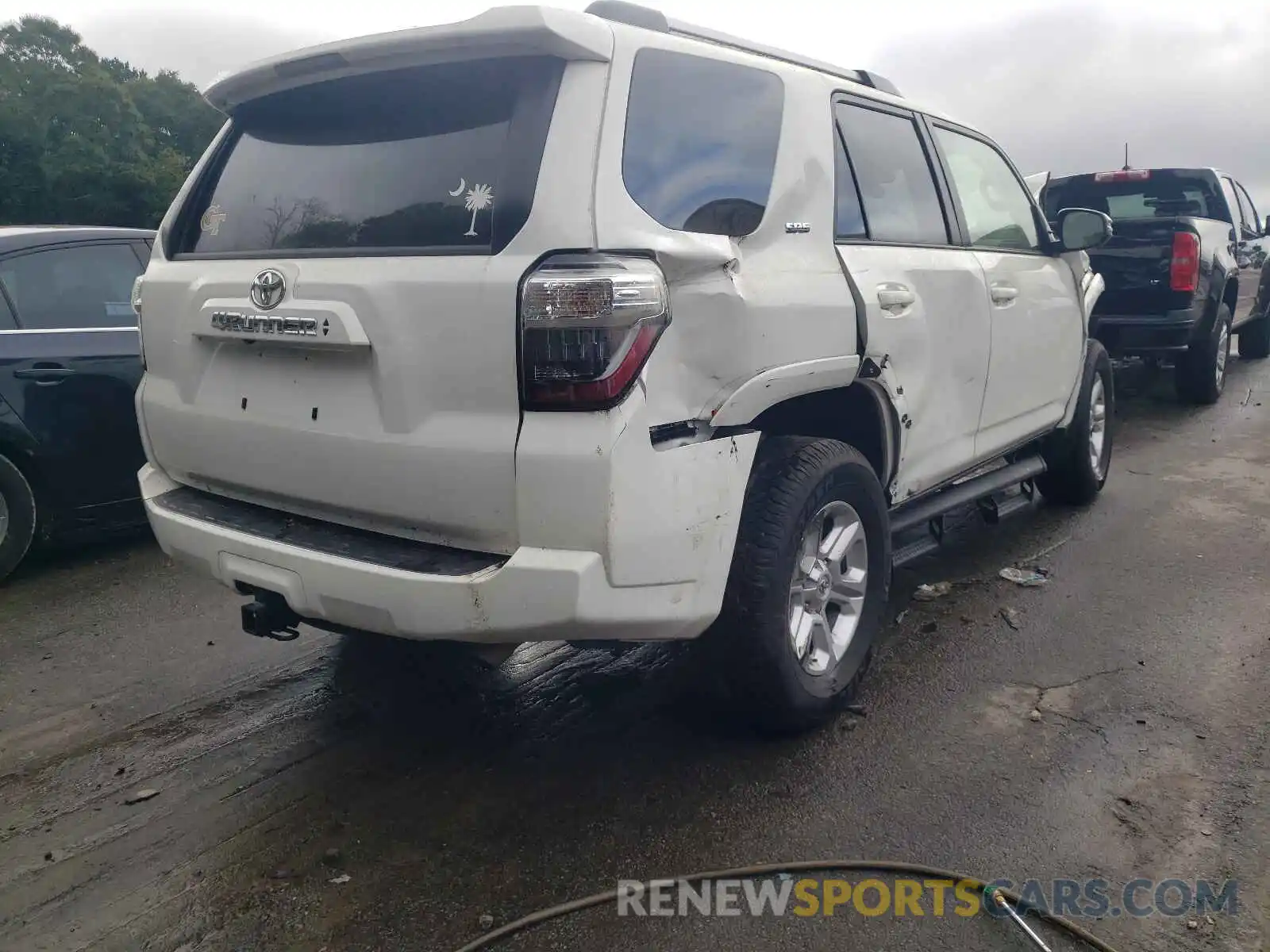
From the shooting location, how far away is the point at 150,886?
96.5 inches

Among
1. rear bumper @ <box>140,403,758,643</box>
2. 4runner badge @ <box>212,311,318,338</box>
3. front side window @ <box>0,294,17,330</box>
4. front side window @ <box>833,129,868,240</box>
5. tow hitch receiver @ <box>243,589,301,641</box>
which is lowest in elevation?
tow hitch receiver @ <box>243,589,301,641</box>

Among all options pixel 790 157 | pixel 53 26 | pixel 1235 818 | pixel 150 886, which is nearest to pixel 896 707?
pixel 1235 818

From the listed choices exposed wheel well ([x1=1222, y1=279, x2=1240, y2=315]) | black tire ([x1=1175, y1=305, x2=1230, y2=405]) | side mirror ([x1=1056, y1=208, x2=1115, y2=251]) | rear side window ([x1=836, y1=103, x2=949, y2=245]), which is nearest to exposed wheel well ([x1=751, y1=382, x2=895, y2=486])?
rear side window ([x1=836, y1=103, x2=949, y2=245])

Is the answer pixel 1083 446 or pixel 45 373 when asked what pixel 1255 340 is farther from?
pixel 45 373

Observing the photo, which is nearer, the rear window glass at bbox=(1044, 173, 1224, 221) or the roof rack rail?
the roof rack rail

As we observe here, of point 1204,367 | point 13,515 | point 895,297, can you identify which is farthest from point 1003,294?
point 1204,367

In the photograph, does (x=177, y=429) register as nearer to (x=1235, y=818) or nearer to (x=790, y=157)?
(x=790, y=157)

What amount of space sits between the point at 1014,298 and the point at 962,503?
35.8 inches

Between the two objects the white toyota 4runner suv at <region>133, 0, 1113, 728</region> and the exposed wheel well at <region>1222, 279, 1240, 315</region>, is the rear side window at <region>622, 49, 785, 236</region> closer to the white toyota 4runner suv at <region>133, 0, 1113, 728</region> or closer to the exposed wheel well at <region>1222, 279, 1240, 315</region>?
the white toyota 4runner suv at <region>133, 0, 1113, 728</region>

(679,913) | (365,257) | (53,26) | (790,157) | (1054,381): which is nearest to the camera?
(679,913)

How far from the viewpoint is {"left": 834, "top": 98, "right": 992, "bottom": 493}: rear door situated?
3.22 metres

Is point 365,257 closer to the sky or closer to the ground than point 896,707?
closer to the sky

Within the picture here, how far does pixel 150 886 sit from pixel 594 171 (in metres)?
2.02

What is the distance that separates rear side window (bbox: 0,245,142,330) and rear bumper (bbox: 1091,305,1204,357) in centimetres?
688
